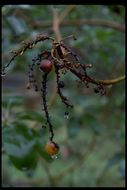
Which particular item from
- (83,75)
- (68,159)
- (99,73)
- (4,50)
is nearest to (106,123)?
(99,73)

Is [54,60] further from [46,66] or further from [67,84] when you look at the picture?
[67,84]

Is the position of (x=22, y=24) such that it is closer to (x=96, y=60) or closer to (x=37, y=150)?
(x=37, y=150)

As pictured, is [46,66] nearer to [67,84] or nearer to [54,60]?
[54,60]

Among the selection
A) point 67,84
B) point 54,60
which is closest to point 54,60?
point 54,60

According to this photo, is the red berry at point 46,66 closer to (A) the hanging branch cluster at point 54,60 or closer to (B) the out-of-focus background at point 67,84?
(A) the hanging branch cluster at point 54,60

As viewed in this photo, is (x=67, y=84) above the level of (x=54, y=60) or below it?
below

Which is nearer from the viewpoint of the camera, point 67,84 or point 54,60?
point 54,60

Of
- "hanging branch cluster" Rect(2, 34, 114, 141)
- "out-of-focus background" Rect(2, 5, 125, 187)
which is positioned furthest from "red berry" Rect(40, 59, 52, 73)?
"out-of-focus background" Rect(2, 5, 125, 187)

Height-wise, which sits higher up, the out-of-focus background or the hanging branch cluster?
the hanging branch cluster

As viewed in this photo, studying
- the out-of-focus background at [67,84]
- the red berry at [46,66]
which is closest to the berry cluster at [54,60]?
the red berry at [46,66]

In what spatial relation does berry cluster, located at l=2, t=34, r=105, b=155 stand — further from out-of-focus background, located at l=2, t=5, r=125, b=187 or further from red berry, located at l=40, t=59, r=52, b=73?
out-of-focus background, located at l=2, t=5, r=125, b=187

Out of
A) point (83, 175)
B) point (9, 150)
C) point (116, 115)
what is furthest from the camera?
point (83, 175)
